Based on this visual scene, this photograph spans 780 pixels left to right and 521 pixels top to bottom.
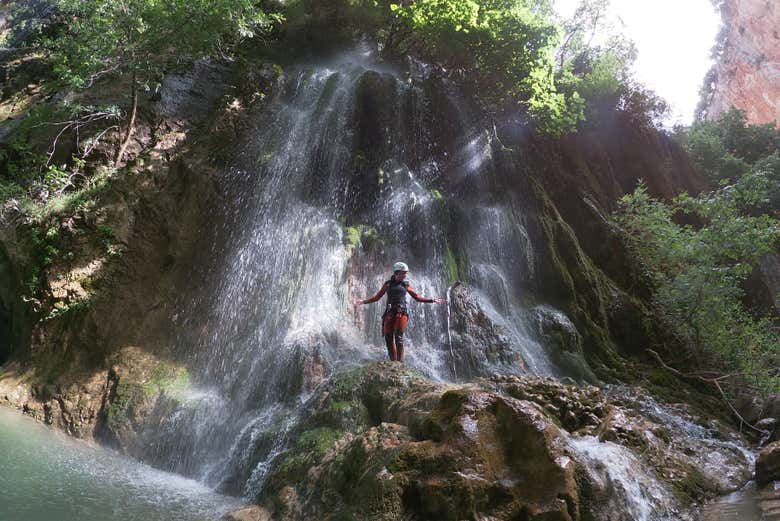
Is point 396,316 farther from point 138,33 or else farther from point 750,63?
Result: point 750,63

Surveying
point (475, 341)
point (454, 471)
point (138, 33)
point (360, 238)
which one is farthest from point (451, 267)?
point (138, 33)

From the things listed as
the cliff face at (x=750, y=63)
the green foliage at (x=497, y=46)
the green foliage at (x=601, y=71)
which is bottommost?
the green foliage at (x=497, y=46)

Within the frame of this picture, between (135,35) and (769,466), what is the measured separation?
41.1 feet

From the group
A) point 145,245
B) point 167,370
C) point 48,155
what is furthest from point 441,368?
point 48,155

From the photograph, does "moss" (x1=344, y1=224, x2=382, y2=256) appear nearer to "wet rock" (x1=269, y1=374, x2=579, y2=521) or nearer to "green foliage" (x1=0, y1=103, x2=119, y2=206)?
"green foliage" (x1=0, y1=103, x2=119, y2=206)

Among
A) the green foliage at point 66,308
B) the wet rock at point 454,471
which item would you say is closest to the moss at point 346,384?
the wet rock at point 454,471

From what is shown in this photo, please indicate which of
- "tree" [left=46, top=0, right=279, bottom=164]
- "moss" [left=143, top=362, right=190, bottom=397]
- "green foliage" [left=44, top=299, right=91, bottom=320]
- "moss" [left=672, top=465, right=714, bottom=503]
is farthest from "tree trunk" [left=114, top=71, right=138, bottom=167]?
"moss" [left=672, top=465, right=714, bottom=503]

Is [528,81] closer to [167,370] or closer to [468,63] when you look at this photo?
[468,63]

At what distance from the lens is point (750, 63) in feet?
96.7

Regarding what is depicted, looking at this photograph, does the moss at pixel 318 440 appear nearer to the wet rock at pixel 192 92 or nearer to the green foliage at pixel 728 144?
the wet rock at pixel 192 92

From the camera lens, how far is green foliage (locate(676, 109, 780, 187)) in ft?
62.2

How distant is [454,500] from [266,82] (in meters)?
11.0

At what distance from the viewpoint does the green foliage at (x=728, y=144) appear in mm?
18953

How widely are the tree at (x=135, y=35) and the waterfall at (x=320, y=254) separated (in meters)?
2.02
